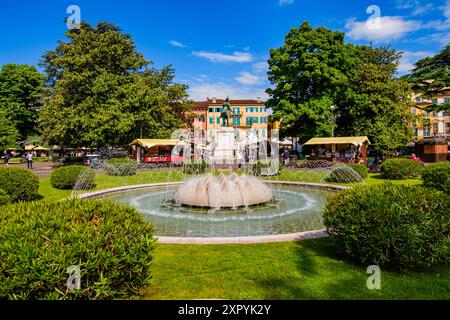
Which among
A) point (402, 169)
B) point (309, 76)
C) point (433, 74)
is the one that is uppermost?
point (309, 76)

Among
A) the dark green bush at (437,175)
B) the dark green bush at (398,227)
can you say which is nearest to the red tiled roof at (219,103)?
the dark green bush at (437,175)

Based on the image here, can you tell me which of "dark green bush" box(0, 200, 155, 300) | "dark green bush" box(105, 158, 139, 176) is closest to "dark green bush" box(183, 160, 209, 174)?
"dark green bush" box(105, 158, 139, 176)

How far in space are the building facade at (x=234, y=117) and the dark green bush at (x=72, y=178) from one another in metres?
59.9

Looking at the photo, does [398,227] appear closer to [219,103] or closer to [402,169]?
[402,169]

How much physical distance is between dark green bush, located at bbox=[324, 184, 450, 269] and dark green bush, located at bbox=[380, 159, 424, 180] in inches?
659

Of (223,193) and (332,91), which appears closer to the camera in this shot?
(223,193)

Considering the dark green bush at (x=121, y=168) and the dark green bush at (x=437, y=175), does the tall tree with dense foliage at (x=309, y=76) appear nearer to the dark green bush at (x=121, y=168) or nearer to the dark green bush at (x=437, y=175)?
the dark green bush at (x=121, y=168)

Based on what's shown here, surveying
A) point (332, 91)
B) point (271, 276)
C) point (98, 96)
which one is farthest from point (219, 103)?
point (271, 276)

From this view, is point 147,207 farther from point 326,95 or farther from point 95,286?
point 326,95

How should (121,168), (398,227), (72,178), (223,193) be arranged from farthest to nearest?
(121,168) < (72,178) < (223,193) < (398,227)

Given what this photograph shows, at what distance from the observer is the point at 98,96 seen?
111 ft

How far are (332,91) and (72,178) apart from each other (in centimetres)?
3076

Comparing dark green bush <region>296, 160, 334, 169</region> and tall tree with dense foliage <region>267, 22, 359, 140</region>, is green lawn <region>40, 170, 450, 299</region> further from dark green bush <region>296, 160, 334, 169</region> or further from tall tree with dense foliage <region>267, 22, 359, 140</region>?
tall tree with dense foliage <region>267, 22, 359, 140</region>

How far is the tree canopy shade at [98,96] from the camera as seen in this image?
3225 centimetres
